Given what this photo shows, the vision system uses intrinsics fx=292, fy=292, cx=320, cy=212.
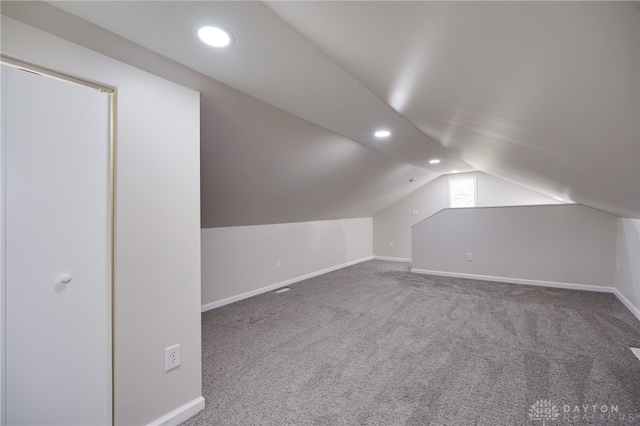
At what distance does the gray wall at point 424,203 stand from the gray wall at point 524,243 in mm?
1372

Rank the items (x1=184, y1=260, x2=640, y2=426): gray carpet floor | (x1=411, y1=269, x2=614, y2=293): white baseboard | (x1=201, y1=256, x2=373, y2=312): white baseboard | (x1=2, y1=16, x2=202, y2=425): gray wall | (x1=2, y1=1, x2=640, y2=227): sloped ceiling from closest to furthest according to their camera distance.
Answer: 1. (x1=2, y1=1, x2=640, y2=227): sloped ceiling
2. (x1=2, y1=16, x2=202, y2=425): gray wall
3. (x1=184, y1=260, x2=640, y2=426): gray carpet floor
4. (x1=201, y1=256, x2=373, y2=312): white baseboard
5. (x1=411, y1=269, x2=614, y2=293): white baseboard

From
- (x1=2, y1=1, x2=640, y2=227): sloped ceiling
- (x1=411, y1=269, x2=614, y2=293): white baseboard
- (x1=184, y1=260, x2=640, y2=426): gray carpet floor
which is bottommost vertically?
(x1=184, y1=260, x2=640, y2=426): gray carpet floor

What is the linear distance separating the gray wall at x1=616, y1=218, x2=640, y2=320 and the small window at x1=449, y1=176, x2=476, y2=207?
2570 millimetres

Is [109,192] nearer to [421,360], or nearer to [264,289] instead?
[421,360]

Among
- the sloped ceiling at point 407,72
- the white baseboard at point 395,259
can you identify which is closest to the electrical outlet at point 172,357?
the sloped ceiling at point 407,72

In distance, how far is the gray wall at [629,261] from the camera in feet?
10.6

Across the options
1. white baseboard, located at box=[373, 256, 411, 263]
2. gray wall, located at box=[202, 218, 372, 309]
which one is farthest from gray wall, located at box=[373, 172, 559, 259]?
gray wall, located at box=[202, 218, 372, 309]

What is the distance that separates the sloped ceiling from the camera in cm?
67

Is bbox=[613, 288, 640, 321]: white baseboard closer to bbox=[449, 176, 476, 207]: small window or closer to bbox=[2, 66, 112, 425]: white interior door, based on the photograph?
bbox=[449, 176, 476, 207]: small window

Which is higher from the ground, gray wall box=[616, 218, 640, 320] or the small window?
the small window

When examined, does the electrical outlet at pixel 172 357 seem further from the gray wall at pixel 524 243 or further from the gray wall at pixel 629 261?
the gray wall at pixel 524 243

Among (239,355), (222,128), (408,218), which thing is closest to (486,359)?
(239,355)

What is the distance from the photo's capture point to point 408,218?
6.92m

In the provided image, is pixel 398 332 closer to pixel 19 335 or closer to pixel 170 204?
pixel 170 204
